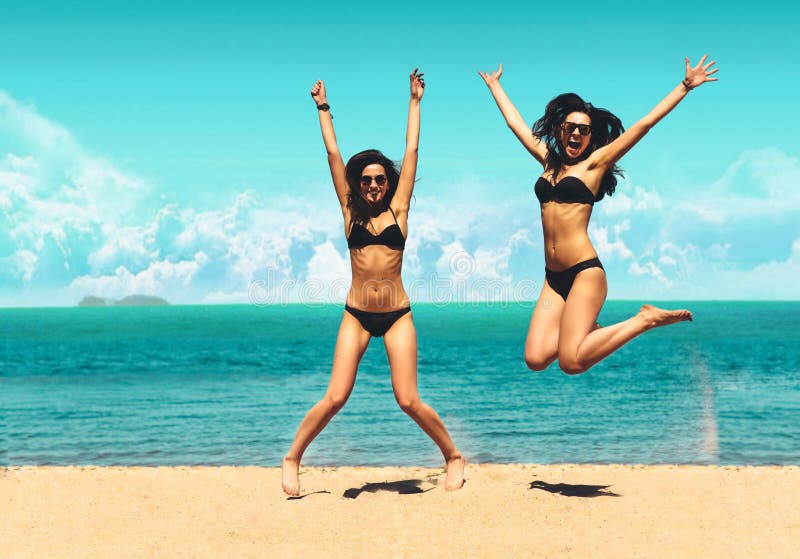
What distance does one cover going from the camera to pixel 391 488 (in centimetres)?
812

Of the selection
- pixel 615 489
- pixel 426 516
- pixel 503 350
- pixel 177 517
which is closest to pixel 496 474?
pixel 615 489

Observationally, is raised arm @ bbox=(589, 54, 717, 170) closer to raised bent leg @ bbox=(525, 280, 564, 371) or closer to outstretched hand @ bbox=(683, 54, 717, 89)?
outstretched hand @ bbox=(683, 54, 717, 89)

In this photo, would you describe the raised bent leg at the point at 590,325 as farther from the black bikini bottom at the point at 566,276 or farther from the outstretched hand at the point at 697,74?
the outstretched hand at the point at 697,74

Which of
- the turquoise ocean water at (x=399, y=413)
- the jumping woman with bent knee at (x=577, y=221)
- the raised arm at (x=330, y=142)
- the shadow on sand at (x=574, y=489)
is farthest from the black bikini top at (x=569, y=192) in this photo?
the turquoise ocean water at (x=399, y=413)

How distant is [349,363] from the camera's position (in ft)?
23.8

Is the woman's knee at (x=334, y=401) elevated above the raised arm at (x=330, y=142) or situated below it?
below

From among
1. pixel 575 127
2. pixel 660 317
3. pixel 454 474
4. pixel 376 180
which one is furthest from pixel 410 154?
pixel 454 474

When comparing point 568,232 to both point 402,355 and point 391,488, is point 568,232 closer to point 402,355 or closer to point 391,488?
point 402,355

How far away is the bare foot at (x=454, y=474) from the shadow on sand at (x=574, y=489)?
748 millimetres

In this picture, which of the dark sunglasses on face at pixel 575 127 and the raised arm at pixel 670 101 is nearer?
the raised arm at pixel 670 101

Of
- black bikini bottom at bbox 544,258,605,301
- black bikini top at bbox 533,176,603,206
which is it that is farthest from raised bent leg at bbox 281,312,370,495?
black bikini top at bbox 533,176,603,206

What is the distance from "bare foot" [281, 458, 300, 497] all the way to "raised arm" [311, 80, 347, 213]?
7.75 feet

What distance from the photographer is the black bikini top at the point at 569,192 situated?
6.87 m

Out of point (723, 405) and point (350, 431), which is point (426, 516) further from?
point (723, 405)
